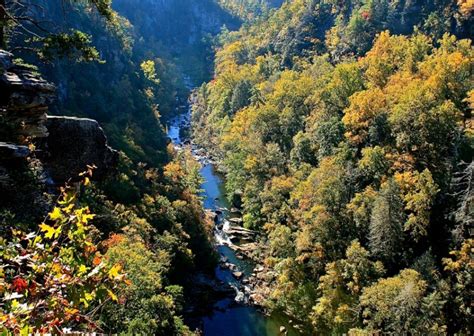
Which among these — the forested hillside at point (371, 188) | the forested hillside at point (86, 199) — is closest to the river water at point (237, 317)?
the forested hillside at point (371, 188)

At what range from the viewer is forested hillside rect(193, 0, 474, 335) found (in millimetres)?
40469

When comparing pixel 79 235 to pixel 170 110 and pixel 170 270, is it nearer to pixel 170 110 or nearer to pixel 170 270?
pixel 170 270

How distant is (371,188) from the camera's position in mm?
50906

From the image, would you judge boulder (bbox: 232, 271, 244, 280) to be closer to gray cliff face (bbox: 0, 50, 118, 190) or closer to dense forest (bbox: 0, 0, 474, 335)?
dense forest (bbox: 0, 0, 474, 335)

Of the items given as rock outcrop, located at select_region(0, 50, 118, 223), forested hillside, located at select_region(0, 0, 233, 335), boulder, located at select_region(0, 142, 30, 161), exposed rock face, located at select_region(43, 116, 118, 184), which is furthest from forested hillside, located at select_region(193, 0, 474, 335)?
boulder, located at select_region(0, 142, 30, 161)

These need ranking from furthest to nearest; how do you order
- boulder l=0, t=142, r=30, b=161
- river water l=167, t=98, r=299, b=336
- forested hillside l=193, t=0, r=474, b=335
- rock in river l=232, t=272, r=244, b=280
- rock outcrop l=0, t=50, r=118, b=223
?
1. rock in river l=232, t=272, r=244, b=280
2. river water l=167, t=98, r=299, b=336
3. forested hillside l=193, t=0, r=474, b=335
4. rock outcrop l=0, t=50, r=118, b=223
5. boulder l=0, t=142, r=30, b=161

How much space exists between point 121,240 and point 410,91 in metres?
39.4

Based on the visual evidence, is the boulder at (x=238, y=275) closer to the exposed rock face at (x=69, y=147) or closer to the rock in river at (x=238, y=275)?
the rock in river at (x=238, y=275)

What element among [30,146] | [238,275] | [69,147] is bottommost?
[30,146]

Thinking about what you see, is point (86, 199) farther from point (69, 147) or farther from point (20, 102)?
point (20, 102)

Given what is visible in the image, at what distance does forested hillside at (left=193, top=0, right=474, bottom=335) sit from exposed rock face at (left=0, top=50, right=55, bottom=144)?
32.2 meters

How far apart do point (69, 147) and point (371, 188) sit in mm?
39947

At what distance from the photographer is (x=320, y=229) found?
48594 mm

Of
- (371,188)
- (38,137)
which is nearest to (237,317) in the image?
(371,188)
